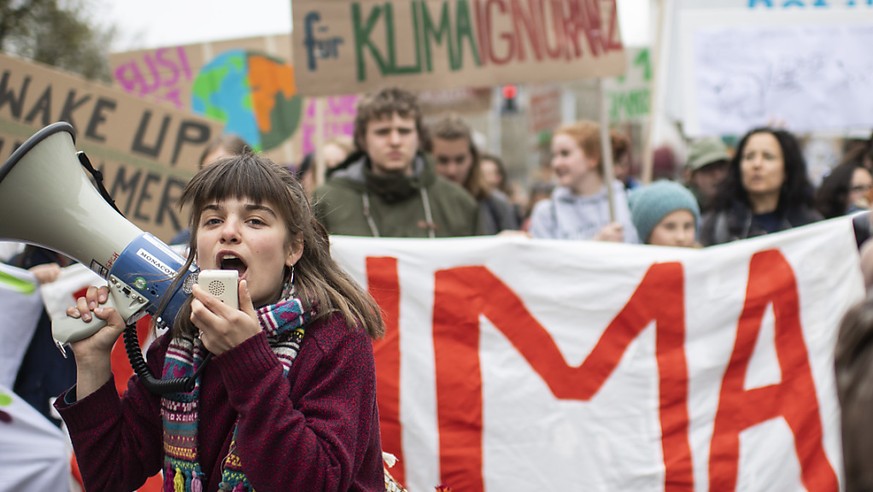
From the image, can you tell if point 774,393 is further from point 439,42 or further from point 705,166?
point 705,166

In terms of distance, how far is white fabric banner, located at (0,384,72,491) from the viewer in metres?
3.01

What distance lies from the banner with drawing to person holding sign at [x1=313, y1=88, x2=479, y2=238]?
590mm

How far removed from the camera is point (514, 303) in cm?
319

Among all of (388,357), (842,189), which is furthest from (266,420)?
(842,189)

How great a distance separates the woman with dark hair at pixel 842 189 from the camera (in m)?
4.80

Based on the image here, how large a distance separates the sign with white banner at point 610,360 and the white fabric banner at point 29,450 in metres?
1.03

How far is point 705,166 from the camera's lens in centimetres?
578

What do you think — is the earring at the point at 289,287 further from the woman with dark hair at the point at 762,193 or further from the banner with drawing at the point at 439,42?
the banner with drawing at the point at 439,42

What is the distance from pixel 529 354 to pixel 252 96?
495cm

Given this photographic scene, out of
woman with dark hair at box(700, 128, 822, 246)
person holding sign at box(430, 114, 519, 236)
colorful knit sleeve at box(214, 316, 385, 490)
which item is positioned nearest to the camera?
colorful knit sleeve at box(214, 316, 385, 490)

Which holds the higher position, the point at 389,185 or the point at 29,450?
the point at 389,185

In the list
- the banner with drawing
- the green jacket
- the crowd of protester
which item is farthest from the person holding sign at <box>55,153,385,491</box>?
the banner with drawing

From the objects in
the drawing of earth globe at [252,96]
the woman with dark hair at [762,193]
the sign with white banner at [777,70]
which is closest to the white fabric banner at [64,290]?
the woman with dark hair at [762,193]

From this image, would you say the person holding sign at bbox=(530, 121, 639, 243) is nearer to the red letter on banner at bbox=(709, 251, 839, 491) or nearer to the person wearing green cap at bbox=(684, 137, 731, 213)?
the person wearing green cap at bbox=(684, 137, 731, 213)
